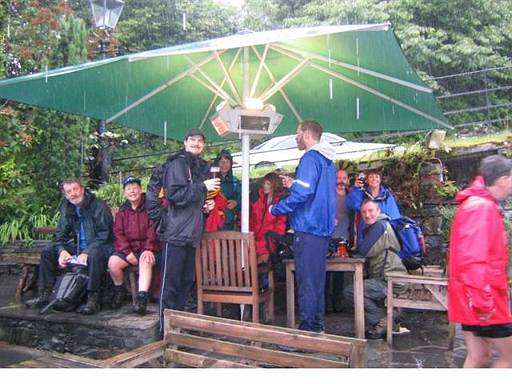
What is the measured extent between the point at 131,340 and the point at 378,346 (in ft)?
6.78

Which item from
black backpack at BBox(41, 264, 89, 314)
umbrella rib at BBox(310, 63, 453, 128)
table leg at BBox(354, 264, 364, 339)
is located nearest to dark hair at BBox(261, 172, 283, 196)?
umbrella rib at BBox(310, 63, 453, 128)

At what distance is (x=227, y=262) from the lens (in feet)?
15.0

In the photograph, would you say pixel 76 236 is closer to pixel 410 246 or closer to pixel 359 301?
pixel 359 301

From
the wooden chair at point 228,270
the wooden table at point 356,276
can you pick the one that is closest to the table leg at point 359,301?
the wooden table at point 356,276

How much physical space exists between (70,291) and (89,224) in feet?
2.32

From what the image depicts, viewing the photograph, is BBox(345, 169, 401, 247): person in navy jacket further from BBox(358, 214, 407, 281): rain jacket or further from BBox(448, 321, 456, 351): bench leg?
BBox(448, 321, 456, 351): bench leg

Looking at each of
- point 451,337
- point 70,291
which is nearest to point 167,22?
point 70,291

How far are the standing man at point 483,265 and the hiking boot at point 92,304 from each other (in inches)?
128

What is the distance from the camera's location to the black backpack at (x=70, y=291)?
16.3ft

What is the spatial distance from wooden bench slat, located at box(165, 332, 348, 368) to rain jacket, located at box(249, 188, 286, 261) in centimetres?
200

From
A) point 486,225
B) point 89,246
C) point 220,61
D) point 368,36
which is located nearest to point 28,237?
point 89,246

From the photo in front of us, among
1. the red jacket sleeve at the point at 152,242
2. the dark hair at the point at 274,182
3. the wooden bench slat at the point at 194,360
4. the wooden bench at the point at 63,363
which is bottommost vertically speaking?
the wooden bench slat at the point at 194,360

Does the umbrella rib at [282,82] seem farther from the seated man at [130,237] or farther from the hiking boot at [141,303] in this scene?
the hiking boot at [141,303]

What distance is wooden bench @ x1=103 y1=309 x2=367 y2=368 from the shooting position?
286cm
